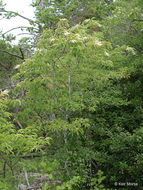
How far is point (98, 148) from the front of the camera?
18.0ft

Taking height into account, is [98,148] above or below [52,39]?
below

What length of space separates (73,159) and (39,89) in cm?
188

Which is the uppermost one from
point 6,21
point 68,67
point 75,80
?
point 6,21

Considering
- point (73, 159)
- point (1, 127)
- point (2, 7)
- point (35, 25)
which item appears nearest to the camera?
point (1, 127)

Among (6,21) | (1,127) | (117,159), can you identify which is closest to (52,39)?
(1,127)

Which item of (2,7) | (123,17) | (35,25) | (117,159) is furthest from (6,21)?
(117,159)

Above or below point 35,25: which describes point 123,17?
below

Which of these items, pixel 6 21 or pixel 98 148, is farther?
pixel 6 21

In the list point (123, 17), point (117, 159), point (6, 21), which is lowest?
point (117, 159)

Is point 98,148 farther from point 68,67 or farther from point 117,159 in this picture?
point 68,67

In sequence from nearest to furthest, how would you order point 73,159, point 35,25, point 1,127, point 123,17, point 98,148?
1. point 1,127
2. point 73,159
3. point 98,148
4. point 123,17
5. point 35,25

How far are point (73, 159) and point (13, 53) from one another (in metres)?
7.33

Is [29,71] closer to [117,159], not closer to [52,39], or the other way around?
[52,39]

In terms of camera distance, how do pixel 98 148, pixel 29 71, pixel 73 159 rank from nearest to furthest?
pixel 29 71, pixel 73 159, pixel 98 148
